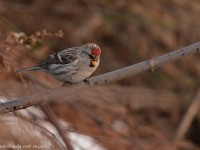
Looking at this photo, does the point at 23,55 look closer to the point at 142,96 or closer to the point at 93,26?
the point at 142,96

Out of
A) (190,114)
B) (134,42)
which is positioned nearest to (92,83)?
(190,114)

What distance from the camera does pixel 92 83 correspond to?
275 centimetres

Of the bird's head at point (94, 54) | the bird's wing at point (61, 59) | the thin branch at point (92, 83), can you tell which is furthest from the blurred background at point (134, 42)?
the thin branch at point (92, 83)

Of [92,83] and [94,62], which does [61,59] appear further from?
[92,83]

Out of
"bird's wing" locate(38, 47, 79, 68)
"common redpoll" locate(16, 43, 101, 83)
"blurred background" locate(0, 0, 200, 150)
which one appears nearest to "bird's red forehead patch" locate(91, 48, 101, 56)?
"common redpoll" locate(16, 43, 101, 83)

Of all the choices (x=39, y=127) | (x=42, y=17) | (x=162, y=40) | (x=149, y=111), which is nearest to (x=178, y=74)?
(x=162, y=40)

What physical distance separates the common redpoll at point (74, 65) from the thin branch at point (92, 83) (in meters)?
0.14

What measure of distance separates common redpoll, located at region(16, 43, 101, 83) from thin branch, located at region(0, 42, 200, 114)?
142mm

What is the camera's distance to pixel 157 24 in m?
6.75

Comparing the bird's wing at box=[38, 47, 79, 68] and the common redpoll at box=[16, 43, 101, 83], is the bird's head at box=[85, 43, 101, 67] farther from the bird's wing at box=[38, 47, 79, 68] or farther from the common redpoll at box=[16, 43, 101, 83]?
the bird's wing at box=[38, 47, 79, 68]

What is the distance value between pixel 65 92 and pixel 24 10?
3550 mm

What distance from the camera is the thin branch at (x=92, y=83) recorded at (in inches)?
100

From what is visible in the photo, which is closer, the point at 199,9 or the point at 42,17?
the point at 42,17

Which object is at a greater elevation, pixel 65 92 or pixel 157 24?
pixel 157 24
